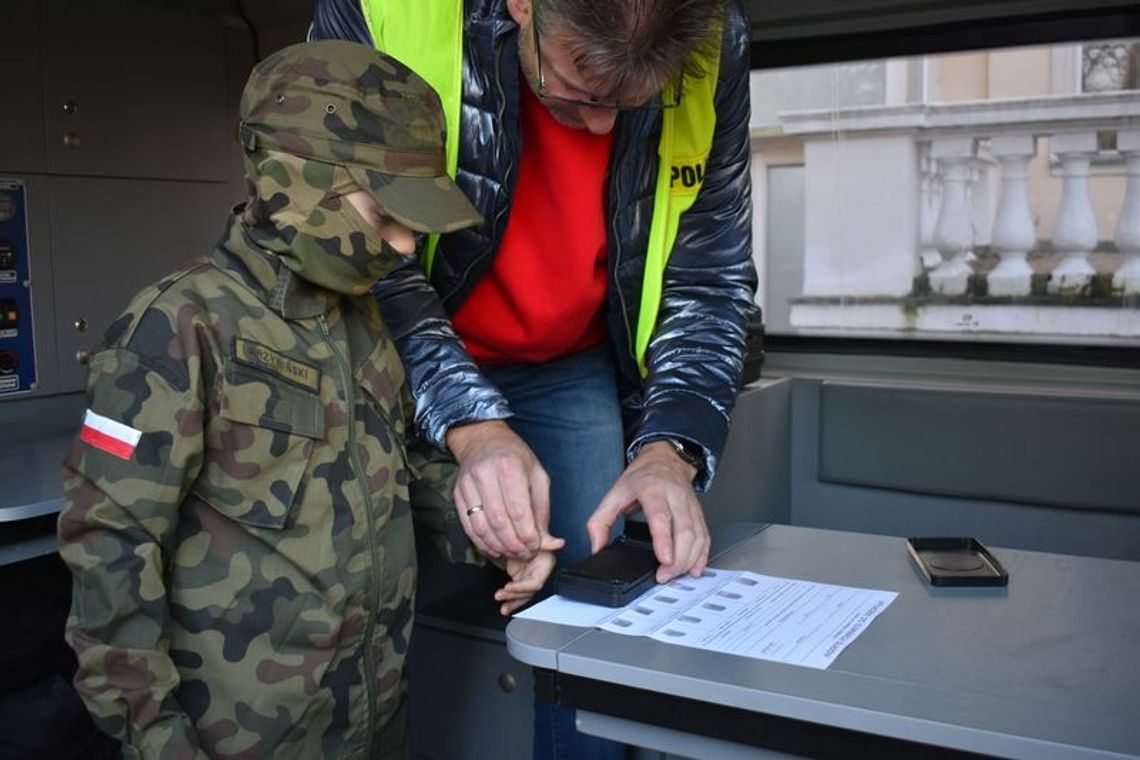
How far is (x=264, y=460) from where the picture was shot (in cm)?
138

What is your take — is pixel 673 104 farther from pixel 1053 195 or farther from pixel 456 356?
pixel 1053 195

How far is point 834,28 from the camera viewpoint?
3176 mm

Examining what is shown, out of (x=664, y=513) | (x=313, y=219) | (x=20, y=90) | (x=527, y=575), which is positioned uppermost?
(x=20, y=90)

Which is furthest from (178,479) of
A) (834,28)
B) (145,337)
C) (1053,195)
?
(1053,195)

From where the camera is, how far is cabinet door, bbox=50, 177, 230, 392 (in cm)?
266

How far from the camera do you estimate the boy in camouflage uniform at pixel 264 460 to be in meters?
1.28

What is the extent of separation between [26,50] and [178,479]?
5.56ft

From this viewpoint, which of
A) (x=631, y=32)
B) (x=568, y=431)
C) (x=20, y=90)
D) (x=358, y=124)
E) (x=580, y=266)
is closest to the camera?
(x=631, y=32)

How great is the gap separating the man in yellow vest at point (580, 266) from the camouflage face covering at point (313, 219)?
0.18 m

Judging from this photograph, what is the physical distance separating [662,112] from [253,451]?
28.8 inches

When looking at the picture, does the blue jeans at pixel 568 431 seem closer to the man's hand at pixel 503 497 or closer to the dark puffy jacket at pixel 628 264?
the dark puffy jacket at pixel 628 264

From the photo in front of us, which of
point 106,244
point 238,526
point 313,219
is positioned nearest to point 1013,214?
point 106,244

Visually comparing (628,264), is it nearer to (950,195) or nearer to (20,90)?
(20,90)

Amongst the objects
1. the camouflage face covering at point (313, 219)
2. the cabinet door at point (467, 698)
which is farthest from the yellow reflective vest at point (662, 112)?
the cabinet door at point (467, 698)
